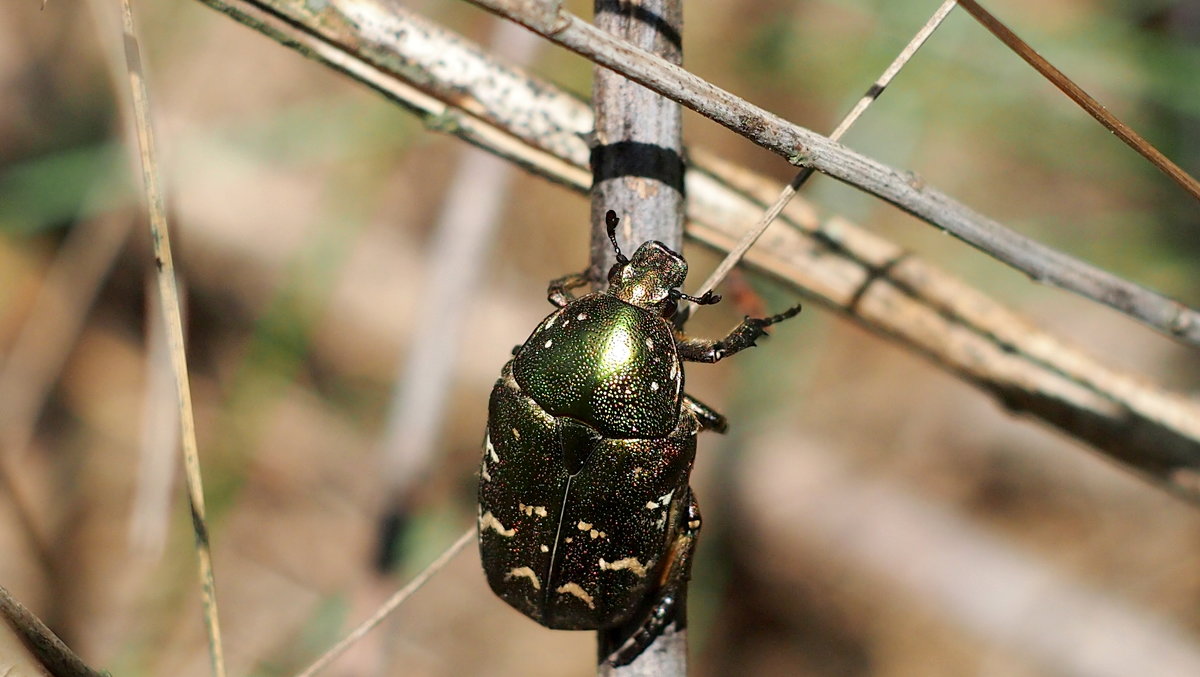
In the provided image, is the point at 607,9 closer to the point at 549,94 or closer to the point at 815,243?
the point at 549,94

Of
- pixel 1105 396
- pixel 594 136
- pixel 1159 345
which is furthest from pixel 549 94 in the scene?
pixel 1159 345

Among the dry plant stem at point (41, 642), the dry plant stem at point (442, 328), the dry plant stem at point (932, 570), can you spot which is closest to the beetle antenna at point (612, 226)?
the dry plant stem at point (41, 642)

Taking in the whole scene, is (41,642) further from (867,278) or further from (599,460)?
(867,278)

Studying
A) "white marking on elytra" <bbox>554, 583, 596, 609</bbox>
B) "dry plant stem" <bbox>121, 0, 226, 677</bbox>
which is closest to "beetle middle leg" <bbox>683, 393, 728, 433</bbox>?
"white marking on elytra" <bbox>554, 583, 596, 609</bbox>

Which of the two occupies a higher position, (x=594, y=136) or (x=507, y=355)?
(x=507, y=355)

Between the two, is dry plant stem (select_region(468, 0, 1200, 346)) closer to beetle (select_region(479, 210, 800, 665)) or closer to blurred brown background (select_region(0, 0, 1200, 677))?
beetle (select_region(479, 210, 800, 665))

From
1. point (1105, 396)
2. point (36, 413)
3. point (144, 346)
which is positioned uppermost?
point (1105, 396)
